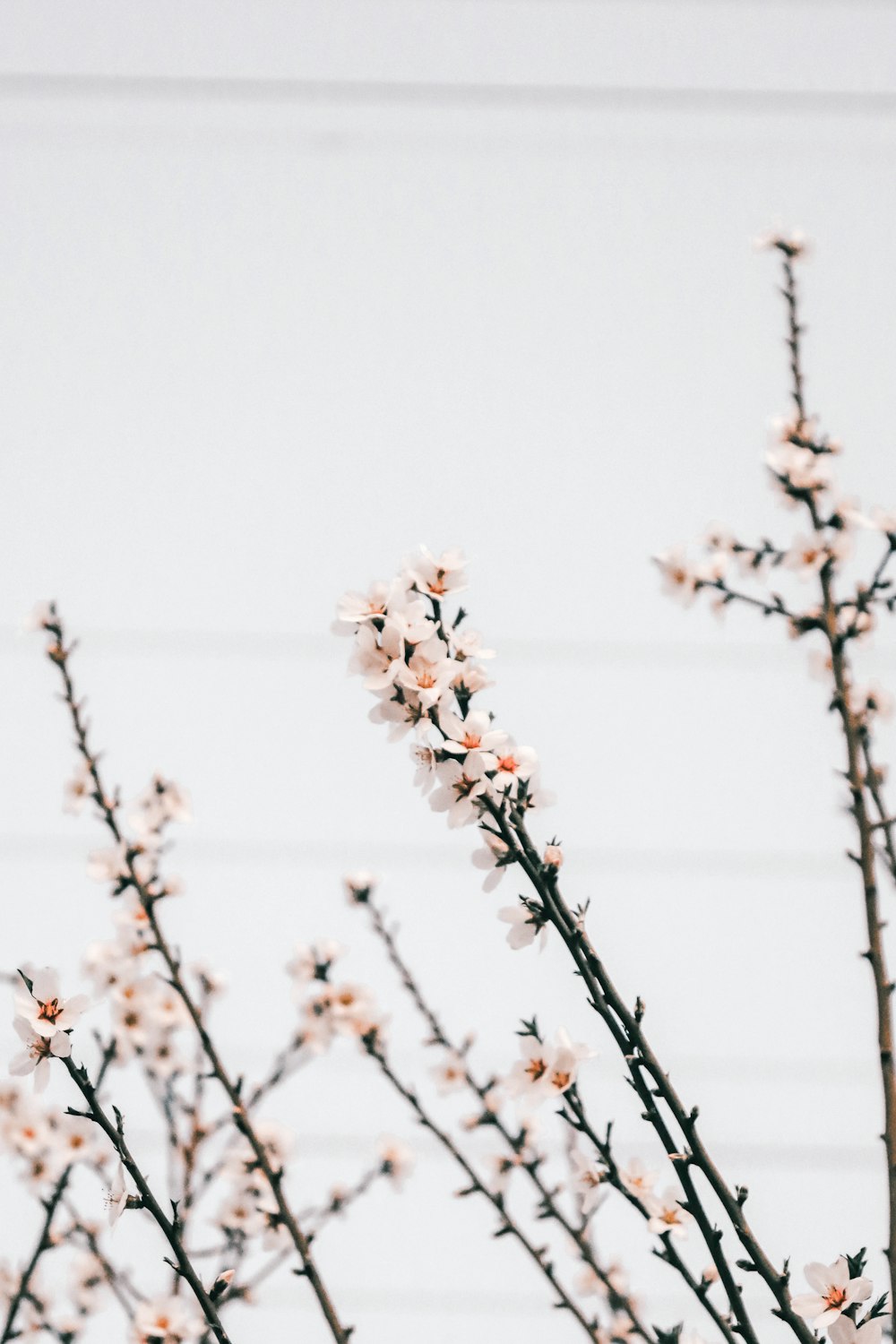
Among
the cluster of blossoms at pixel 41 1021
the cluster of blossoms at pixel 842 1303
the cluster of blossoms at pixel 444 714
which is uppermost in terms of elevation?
the cluster of blossoms at pixel 444 714

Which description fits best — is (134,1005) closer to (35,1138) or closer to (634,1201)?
(35,1138)

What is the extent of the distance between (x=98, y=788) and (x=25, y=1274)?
99cm

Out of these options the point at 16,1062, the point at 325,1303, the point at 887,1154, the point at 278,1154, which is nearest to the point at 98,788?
the point at 16,1062

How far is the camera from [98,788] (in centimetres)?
212

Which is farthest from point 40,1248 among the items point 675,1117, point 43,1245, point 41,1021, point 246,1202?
point 675,1117

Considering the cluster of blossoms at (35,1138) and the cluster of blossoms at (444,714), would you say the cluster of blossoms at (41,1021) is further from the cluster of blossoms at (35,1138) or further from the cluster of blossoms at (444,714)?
the cluster of blossoms at (35,1138)

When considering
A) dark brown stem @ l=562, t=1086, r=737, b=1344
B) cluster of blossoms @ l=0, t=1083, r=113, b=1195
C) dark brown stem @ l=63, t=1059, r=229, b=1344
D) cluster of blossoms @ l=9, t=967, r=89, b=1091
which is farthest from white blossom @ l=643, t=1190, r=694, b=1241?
cluster of blossoms @ l=0, t=1083, r=113, b=1195

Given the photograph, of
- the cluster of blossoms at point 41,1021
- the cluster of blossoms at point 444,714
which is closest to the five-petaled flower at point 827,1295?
the cluster of blossoms at point 444,714

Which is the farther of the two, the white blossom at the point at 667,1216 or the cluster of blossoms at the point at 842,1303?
the white blossom at the point at 667,1216

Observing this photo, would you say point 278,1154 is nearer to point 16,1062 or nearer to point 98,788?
point 98,788

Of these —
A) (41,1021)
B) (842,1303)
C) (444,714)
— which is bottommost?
(842,1303)

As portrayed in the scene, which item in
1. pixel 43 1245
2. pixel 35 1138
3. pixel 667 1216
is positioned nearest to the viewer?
pixel 667 1216

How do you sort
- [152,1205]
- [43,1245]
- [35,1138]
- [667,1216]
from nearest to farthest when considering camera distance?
[152,1205] < [667,1216] < [43,1245] < [35,1138]

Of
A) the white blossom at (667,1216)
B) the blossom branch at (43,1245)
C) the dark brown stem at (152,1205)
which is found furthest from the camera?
the blossom branch at (43,1245)
